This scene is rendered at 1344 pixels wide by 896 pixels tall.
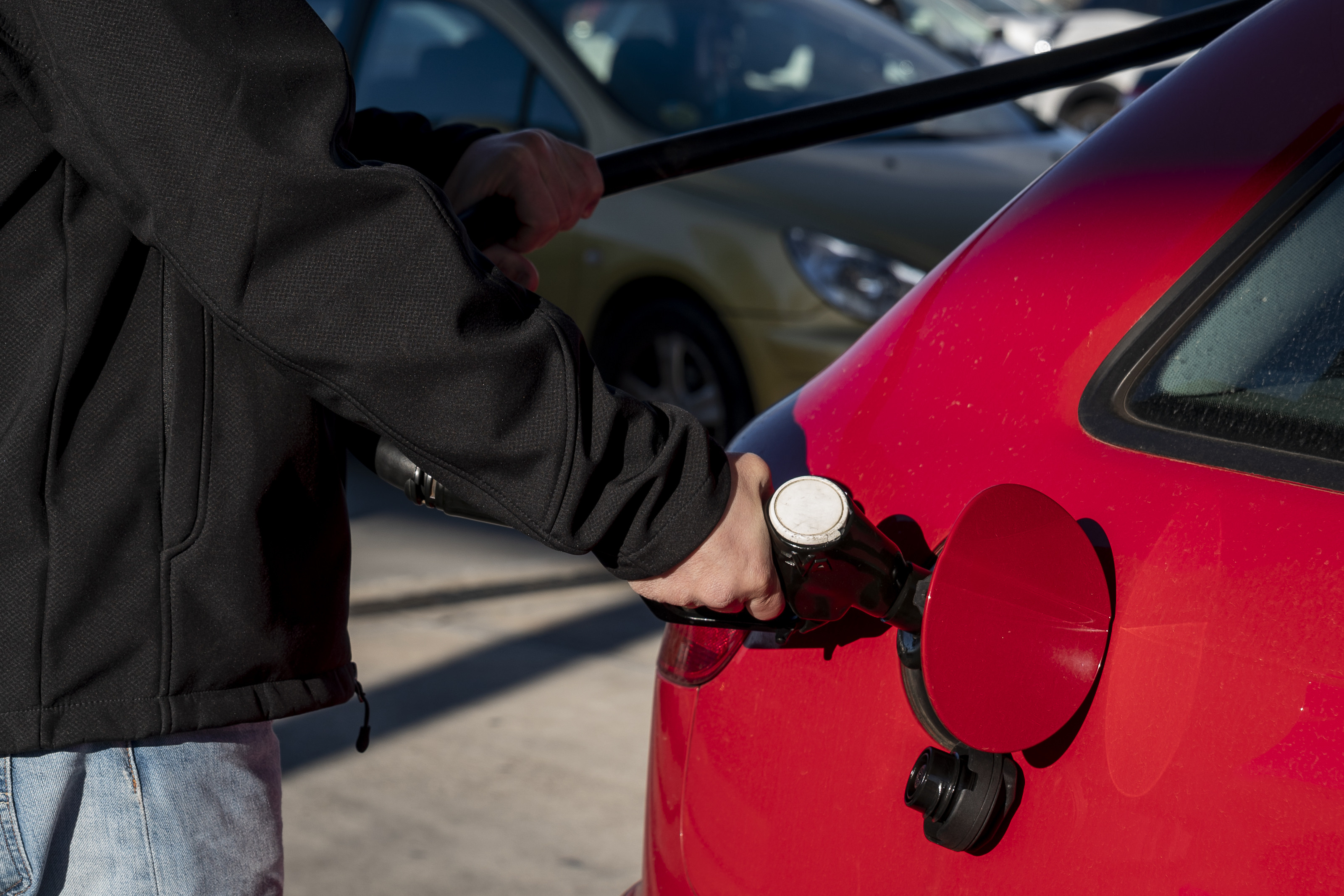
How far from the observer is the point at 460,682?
12.1 ft

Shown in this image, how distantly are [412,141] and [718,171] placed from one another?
317 cm

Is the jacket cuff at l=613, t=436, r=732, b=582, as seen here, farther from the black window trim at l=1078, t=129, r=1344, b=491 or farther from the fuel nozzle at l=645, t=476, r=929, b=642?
the black window trim at l=1078, t=129, r=1344, b=491

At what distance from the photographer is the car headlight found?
4.39 meters

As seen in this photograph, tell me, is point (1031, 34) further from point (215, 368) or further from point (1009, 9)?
point (215, 368)

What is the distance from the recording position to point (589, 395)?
1067mm

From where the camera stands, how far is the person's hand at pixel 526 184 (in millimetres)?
1628

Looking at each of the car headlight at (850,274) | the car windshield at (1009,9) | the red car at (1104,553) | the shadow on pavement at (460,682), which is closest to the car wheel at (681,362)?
the car headlight at (850,274)

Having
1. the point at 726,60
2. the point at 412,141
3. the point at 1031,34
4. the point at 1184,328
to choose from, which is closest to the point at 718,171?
the point at 726,60

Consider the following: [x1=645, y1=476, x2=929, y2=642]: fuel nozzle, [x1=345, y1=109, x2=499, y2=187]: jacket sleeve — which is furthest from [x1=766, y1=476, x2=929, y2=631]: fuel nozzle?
[x1=345, y1=109, x2=499, y2=187]: jacket sleeve

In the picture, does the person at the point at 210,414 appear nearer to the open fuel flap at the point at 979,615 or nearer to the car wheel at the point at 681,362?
the open fuel flap at the point at 979,615

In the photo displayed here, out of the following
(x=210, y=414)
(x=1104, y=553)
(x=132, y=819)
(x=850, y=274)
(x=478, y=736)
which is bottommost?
(x=478, y=736)

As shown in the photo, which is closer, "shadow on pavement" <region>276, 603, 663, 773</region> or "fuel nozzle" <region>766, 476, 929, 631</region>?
"fuel nozzle" <region>766, 476, 929, 631</region>

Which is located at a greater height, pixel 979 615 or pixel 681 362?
pixel 979 615

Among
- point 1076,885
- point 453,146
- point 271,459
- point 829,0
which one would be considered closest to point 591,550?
point 271,459
